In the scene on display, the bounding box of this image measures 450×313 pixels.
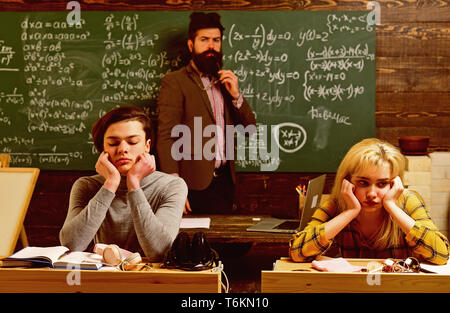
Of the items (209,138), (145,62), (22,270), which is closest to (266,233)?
(209,138)

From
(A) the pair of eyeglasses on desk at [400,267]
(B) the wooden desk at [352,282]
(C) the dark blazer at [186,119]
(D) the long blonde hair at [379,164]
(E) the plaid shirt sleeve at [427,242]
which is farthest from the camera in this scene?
(C) the dark blazer at [186,119]

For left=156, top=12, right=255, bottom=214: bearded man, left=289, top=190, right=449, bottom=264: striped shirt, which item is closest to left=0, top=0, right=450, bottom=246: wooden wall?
left=156, top=12, right=255, bottom=214: bearded man

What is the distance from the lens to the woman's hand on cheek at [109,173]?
2.33 metres

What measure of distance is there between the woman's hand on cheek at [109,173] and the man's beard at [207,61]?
2101mm

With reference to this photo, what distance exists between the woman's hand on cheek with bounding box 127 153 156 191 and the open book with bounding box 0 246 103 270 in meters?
0.33

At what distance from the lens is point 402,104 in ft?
14.4

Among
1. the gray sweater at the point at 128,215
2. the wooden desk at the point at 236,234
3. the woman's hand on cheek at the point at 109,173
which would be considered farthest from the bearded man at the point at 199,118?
the woman's hand on cheek at the point at 109,173

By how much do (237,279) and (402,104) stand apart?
5.85 ft

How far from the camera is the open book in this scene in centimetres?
200

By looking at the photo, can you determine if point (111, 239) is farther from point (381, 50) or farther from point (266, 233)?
point (381, 50)

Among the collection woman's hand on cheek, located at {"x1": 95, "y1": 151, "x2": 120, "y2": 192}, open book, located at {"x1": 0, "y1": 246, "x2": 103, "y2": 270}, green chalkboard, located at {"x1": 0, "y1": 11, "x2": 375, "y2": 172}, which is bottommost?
open book, located at {"x1": 0, "y1": 246, "x2": 103, "y2": 270}

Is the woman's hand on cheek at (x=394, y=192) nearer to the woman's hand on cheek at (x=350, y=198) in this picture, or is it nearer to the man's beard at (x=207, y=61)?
the woman's hand on cheek at (x=350, y=198)

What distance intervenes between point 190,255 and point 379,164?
819 mm

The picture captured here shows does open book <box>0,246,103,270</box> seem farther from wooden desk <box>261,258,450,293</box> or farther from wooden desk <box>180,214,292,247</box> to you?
wooden desk <box>180,214,292,247</box>
